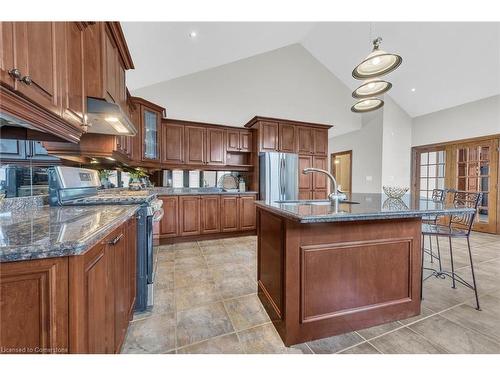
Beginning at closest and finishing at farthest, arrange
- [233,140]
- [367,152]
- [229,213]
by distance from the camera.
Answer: [229,213], [233,140], [367,152]

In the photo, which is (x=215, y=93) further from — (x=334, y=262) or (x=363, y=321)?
(x=363, y=321)

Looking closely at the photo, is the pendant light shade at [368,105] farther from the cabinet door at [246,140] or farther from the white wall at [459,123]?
the white wall at [459,123]

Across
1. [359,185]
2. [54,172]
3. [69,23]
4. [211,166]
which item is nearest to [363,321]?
[54,172]

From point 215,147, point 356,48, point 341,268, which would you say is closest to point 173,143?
point 215,147

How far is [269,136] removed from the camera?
4.37 metres

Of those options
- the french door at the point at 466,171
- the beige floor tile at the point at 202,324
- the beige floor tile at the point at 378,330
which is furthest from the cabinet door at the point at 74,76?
the french door at the point at 466,171

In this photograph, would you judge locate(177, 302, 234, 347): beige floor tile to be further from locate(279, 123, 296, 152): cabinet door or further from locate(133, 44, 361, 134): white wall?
locate(133, 44, 361, 134): white wall

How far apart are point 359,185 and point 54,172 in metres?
6.28

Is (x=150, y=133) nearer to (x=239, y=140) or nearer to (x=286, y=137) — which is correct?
(x=239, y=140)

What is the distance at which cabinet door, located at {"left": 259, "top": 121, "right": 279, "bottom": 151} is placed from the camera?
4.30 m

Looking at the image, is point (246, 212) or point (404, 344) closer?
point (404, 344)

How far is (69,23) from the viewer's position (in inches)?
49.3

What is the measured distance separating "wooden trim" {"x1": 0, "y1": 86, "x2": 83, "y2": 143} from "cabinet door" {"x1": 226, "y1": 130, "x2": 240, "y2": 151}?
326cm

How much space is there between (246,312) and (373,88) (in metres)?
2.58
